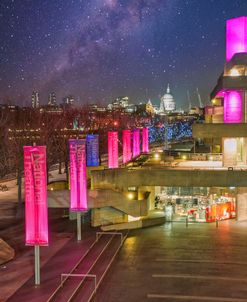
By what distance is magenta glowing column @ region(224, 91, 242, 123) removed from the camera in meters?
36.5

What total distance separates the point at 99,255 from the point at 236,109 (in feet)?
59.4

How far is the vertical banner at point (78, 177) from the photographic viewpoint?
27312mm

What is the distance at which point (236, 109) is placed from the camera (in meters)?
36.6

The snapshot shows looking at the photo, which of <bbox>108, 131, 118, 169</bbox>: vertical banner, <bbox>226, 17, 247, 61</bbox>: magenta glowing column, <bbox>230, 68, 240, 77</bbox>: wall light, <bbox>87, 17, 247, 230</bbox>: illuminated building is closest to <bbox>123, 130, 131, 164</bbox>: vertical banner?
<bbox>87, 17, 247, 230</bbox>: illuminated building

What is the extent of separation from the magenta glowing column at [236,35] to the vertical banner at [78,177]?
17.7 meters

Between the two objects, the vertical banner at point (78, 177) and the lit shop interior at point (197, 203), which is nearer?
the vertical banner at point (78, 177)

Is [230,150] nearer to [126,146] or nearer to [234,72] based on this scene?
[234,72]

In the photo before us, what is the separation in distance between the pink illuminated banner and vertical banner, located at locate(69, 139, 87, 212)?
7.48m

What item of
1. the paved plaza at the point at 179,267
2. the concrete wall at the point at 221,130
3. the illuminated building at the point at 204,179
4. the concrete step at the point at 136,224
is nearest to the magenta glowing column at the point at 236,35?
the illuminated building at the point at 204,179

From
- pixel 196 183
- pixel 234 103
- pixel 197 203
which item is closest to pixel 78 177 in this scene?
pixel 196 183

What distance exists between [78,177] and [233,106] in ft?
49.1

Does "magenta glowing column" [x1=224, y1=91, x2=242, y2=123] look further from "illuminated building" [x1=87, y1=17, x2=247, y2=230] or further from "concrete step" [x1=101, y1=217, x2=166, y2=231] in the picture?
"concrete step" [x1=101, y1=217, x2=166, y2=231]

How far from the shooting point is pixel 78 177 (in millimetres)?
27625

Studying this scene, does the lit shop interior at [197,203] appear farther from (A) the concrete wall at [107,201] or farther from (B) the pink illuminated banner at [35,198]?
(B) the pink illuminated banner at [35,198]
